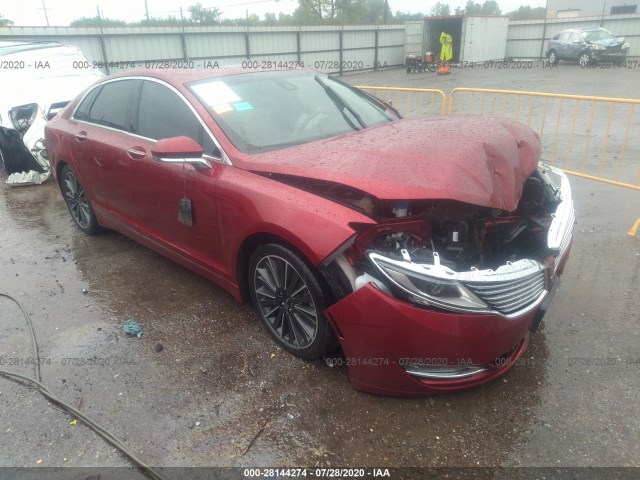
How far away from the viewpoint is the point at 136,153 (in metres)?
3.53

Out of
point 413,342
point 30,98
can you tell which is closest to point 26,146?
point 30,98

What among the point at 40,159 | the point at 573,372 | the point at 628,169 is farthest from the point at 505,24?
the point at 573,372

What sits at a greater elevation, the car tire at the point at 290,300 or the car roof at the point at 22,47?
the car roof at the point at 22,47

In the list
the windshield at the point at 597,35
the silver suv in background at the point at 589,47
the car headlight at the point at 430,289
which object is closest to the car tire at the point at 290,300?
the car headlight at the point at 430,289

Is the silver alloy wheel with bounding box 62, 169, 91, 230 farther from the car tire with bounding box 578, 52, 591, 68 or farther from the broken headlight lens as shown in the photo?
the car tire with bounding box 578, 52, 591, 68

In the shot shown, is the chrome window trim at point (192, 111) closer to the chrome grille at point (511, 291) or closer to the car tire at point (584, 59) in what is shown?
the chrome grille at point (511, 291)

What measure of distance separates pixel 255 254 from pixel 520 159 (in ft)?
5.56

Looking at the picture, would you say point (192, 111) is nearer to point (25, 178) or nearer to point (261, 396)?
point (261, 396)

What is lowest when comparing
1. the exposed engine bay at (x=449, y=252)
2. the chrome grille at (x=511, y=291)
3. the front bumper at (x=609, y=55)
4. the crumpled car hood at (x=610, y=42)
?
the chrome grille at (x=511, y=291)

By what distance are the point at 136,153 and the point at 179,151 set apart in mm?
900

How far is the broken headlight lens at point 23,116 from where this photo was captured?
23.2ft

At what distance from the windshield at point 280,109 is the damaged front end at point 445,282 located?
3.02 ft

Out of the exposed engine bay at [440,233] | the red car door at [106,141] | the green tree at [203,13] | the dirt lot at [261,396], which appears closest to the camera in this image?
the dirt lot at [261,396]

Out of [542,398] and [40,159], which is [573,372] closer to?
[542,398]
